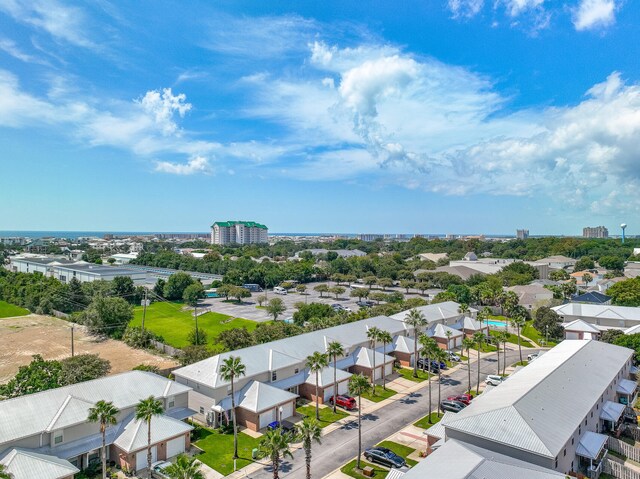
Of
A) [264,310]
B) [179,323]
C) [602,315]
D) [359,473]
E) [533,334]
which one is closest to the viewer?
[359,473]

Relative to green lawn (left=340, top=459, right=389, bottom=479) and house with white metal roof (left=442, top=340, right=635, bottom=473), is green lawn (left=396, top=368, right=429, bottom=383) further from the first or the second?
Result: green lawn (left=340, top=459, right=389, bottom=479)

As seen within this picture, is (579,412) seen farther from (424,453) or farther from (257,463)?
(257,463)

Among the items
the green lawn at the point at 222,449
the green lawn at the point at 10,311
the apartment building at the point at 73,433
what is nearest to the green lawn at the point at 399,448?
the green lawn at the point at 222,449

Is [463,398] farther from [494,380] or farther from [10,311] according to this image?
[10,311]

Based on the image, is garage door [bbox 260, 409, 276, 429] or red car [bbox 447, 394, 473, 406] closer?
garage door [bbox 260, 409, 276, 429]

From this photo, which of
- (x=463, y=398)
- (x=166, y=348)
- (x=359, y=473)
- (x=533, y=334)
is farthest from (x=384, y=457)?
(x=533, y=334)

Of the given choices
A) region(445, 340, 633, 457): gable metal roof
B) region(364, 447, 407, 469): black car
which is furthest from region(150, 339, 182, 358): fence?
region(445, 340, 633, 457): gable metal roof
